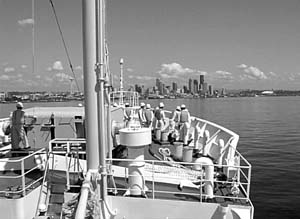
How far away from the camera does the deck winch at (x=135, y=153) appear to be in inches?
227

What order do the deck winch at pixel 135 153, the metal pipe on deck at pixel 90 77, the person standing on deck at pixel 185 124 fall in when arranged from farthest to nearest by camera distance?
the person standing on deck at pixel 185 124 → the deck winch at pixel 135 153 → the metal pipe on deck at pixel 90 77

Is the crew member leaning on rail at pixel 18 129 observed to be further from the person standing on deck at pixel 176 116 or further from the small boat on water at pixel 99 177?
the person standing on deck at pixel 176 116

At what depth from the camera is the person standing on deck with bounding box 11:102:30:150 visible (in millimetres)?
7324

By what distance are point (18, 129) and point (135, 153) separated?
3517 millimetres

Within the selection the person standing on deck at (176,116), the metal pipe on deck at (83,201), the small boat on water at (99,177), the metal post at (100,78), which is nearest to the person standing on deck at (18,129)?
the small boat on water at (99,177)

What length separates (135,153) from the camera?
5922 mm

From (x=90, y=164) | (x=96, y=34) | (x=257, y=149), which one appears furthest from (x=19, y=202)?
(x=257, y=149)

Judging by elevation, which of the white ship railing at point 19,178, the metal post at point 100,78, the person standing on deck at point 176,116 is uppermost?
the metal post at point 100,78

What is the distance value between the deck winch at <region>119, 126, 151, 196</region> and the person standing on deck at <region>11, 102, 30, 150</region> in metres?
3.15

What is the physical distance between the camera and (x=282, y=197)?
12.4 metres

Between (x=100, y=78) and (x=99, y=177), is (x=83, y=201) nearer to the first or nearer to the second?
(x=99, y=177)

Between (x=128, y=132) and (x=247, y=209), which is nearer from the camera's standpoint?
(x=247, y=209)

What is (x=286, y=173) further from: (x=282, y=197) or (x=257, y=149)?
(x=257, y=149)

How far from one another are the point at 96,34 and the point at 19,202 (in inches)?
137
